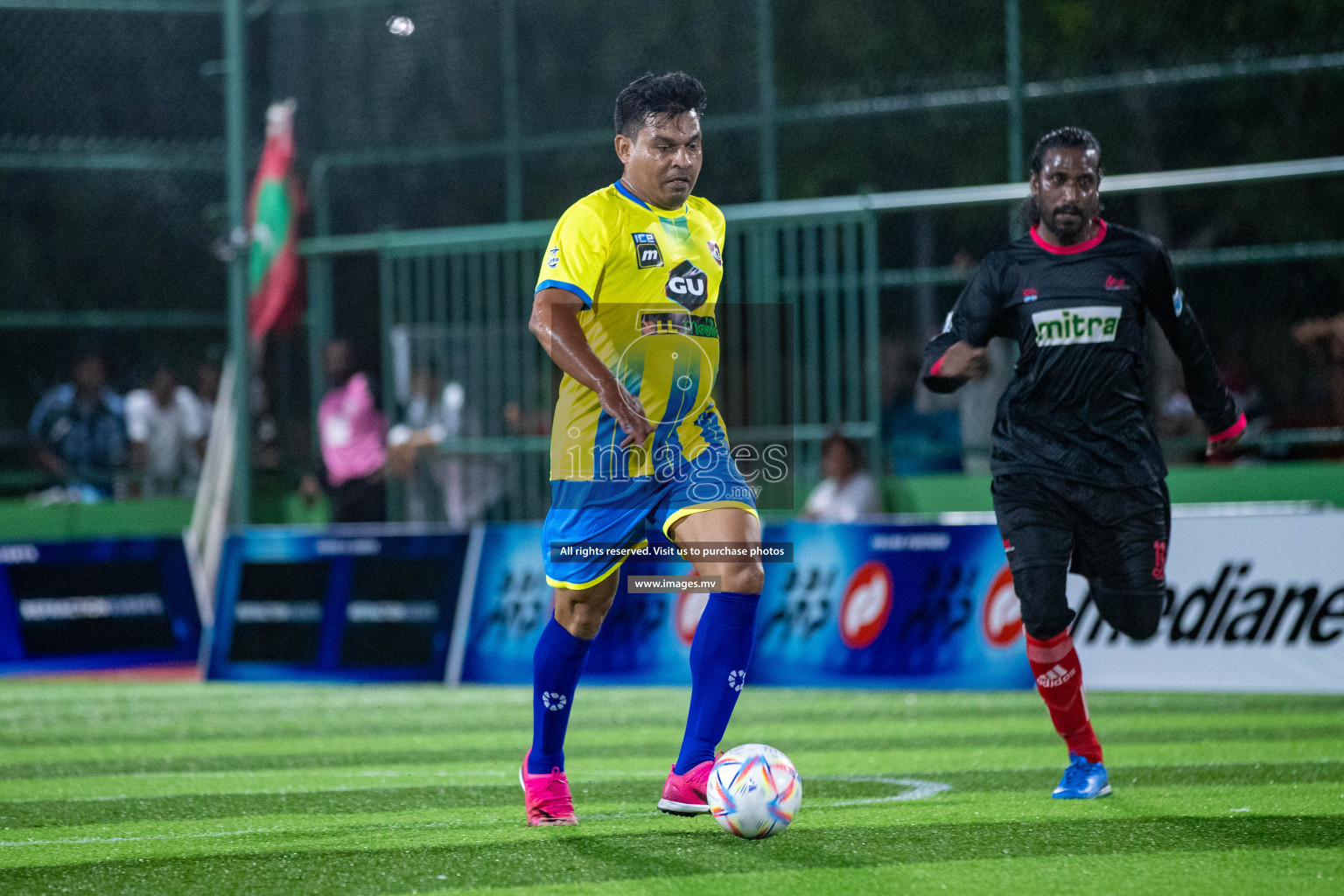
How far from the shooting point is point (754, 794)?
513cm

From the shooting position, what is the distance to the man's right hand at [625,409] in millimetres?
5262

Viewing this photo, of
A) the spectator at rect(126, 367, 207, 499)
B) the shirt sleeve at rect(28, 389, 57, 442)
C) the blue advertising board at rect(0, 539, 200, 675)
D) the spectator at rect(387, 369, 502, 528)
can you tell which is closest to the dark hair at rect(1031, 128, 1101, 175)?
the spectator at rect(387, 369, 502, 528)

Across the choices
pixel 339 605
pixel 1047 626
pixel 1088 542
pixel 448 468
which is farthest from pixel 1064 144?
pixel 448 468

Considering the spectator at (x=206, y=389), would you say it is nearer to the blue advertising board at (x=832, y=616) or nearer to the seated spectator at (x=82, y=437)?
the seated spectator at (x=82, y=437)

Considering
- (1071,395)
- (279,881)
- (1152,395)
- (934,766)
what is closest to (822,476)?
(1152,395)

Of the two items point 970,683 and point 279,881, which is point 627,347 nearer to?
point 279,881

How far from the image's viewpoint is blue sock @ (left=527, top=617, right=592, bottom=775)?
564 centimetres

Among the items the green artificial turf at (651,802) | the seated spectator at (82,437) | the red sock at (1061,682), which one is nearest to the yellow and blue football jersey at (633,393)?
the green artificial turf at (651,802)

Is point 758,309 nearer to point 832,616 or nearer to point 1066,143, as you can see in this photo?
point 832,616

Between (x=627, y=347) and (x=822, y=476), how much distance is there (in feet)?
24.0

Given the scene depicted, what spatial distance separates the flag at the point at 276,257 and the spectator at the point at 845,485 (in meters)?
4.93

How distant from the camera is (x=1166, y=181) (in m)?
11.3

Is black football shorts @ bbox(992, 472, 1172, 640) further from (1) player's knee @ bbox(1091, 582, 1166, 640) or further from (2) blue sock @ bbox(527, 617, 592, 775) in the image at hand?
(2) blue sock @ bbox(527, 617, 592, 775)

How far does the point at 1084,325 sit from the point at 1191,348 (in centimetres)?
44
